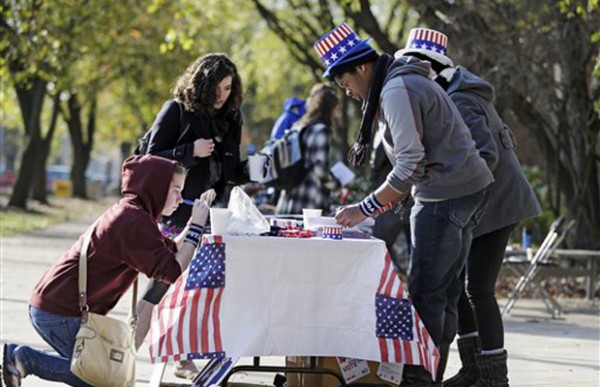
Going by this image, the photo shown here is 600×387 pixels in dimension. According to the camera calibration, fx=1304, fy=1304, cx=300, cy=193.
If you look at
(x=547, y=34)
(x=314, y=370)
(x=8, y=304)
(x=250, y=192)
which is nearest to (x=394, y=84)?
(x=314, y=370)

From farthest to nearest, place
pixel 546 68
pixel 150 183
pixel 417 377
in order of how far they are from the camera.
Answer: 1. pixel 546 68
2. pixel 417 377
3. pixel 150 183

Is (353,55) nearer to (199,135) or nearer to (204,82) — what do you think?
(204,82)

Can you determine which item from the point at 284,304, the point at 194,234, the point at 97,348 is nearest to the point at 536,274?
the point at 284,304

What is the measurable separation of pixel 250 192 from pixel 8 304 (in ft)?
12.0

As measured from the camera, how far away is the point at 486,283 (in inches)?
288

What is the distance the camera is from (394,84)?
650cm

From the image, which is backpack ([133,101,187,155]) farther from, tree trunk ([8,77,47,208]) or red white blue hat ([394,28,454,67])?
tree trunk ([8,77,47,208])

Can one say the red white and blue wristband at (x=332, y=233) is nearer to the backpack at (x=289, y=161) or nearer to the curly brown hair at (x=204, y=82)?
the curly brown hair at (x=204, y=82)

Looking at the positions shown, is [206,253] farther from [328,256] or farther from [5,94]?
[5,94]

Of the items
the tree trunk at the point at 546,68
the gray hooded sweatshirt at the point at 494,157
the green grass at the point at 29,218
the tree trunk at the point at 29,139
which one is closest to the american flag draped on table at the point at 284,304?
the gray hooded sweatshirt at the point at 494,157

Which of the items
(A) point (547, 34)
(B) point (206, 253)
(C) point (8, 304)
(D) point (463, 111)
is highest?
(A) point (547, 34)

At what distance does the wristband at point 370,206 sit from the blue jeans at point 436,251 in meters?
0.35

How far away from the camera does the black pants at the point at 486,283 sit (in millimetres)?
7281

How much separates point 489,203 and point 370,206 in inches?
35.6
